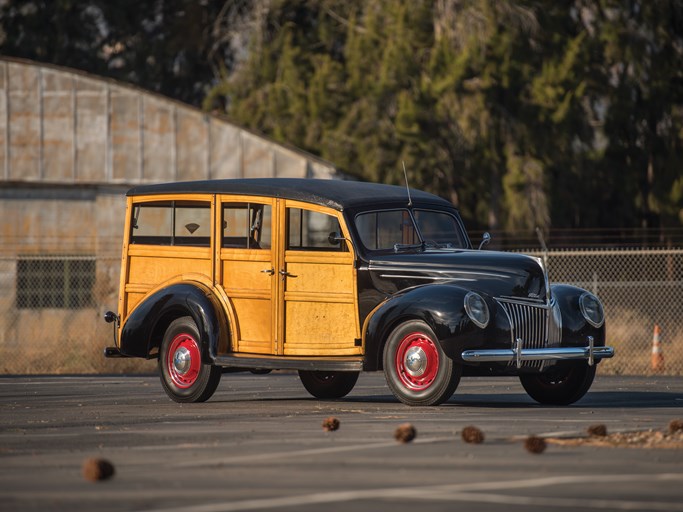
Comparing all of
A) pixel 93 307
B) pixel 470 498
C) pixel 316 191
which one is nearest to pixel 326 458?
pixel 470 498

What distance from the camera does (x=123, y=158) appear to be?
104 feet

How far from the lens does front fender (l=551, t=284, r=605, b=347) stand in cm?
1416

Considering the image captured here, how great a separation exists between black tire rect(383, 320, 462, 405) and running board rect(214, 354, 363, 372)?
0.44 meters

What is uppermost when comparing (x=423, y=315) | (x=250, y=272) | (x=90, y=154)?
(x=90, y=154)

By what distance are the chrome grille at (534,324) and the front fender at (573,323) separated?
0.10 metres

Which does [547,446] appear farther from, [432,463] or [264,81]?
[264,81]

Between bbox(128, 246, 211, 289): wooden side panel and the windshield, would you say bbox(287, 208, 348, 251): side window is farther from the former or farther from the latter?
bbox(128, 246, 211, 289): wooden side panel

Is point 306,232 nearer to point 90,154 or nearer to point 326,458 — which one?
point 326,458

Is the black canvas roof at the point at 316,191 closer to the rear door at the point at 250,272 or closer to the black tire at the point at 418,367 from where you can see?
the rear door at the point at 250,272

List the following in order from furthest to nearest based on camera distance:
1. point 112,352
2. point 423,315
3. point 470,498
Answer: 1. point 112,352
2. point 423,315
3. point 470,498

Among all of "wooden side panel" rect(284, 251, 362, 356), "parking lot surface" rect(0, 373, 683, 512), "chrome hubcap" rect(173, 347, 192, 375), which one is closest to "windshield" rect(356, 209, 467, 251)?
"wooden side panel" rect(284, 251, 362, 356)

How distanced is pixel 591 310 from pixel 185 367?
4199 mm

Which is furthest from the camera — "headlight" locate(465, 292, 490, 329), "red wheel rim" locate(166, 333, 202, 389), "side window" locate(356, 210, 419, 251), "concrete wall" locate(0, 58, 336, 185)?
"concrete wall" locate(0, 58, 336, 185)

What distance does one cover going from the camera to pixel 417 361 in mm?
13352
